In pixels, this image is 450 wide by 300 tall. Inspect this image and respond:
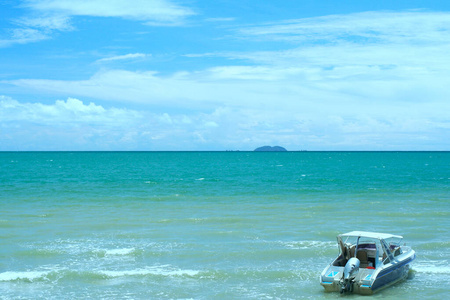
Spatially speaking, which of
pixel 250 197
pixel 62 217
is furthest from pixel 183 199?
pixel 62 217

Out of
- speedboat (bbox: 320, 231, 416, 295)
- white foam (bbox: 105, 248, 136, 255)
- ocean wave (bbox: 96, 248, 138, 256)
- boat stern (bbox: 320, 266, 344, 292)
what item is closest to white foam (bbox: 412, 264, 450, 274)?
speedboat (bbox: 320, 231, 416, 295)

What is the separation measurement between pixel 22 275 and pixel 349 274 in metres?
12.9

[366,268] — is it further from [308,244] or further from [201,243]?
[201,243]

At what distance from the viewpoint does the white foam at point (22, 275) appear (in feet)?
63.9

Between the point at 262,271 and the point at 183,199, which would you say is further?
the point at 183,199

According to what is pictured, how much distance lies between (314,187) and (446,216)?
22.2 meters

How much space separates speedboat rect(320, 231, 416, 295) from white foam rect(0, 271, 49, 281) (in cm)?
1130

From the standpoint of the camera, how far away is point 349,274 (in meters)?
17.3

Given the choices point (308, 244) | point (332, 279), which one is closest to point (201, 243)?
point (308, 244)

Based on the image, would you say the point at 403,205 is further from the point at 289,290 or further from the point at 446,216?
the point at 289,290

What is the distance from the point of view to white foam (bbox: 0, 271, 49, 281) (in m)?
19.5

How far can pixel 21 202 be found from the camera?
4159cm

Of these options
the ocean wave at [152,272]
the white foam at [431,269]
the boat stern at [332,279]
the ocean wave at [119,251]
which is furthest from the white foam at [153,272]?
the white foam at [431,269]

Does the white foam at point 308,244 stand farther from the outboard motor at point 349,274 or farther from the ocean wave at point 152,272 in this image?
the outboard motor at point 349,274
